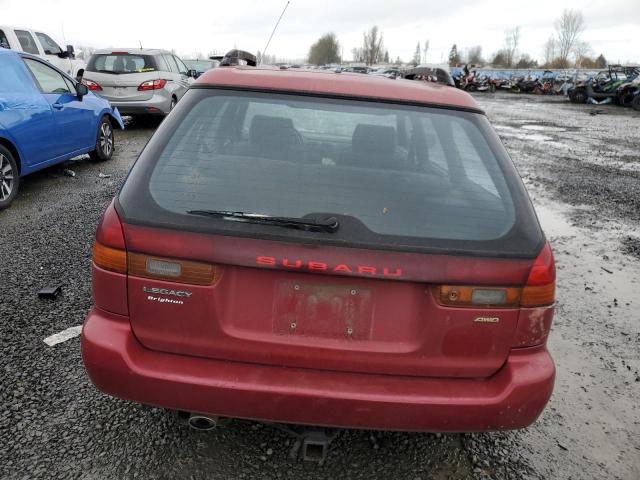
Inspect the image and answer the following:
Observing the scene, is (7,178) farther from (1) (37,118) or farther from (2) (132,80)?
(2) (132,80)

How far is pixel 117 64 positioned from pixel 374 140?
11.4 m

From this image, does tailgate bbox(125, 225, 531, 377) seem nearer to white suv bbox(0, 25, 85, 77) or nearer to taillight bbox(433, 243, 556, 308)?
taillight bbox(433, 243, 556, 308)

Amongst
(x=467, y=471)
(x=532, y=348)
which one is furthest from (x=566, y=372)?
(x=532, y=348)

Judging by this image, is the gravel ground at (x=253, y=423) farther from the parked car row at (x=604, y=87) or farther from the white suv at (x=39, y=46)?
the parked car row at (x=604, y=87)

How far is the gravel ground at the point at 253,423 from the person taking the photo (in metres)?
2.37

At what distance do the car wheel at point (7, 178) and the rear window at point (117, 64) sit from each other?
6634 millimetres

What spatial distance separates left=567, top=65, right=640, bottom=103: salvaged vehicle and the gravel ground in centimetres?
2601

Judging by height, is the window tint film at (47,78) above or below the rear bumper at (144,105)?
above

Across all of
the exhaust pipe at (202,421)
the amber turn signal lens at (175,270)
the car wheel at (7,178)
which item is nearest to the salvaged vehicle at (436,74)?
the amber turn signal lens at (175,270)

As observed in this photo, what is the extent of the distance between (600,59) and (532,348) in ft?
345

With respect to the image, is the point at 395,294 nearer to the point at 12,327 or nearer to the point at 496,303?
the point at 496,303

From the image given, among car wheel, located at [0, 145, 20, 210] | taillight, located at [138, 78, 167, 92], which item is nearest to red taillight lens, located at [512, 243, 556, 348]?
car wheel, located at [0, 145, 20, 210]

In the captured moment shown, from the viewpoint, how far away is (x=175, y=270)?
1915 millimetres

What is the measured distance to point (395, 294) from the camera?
6.23 feet
